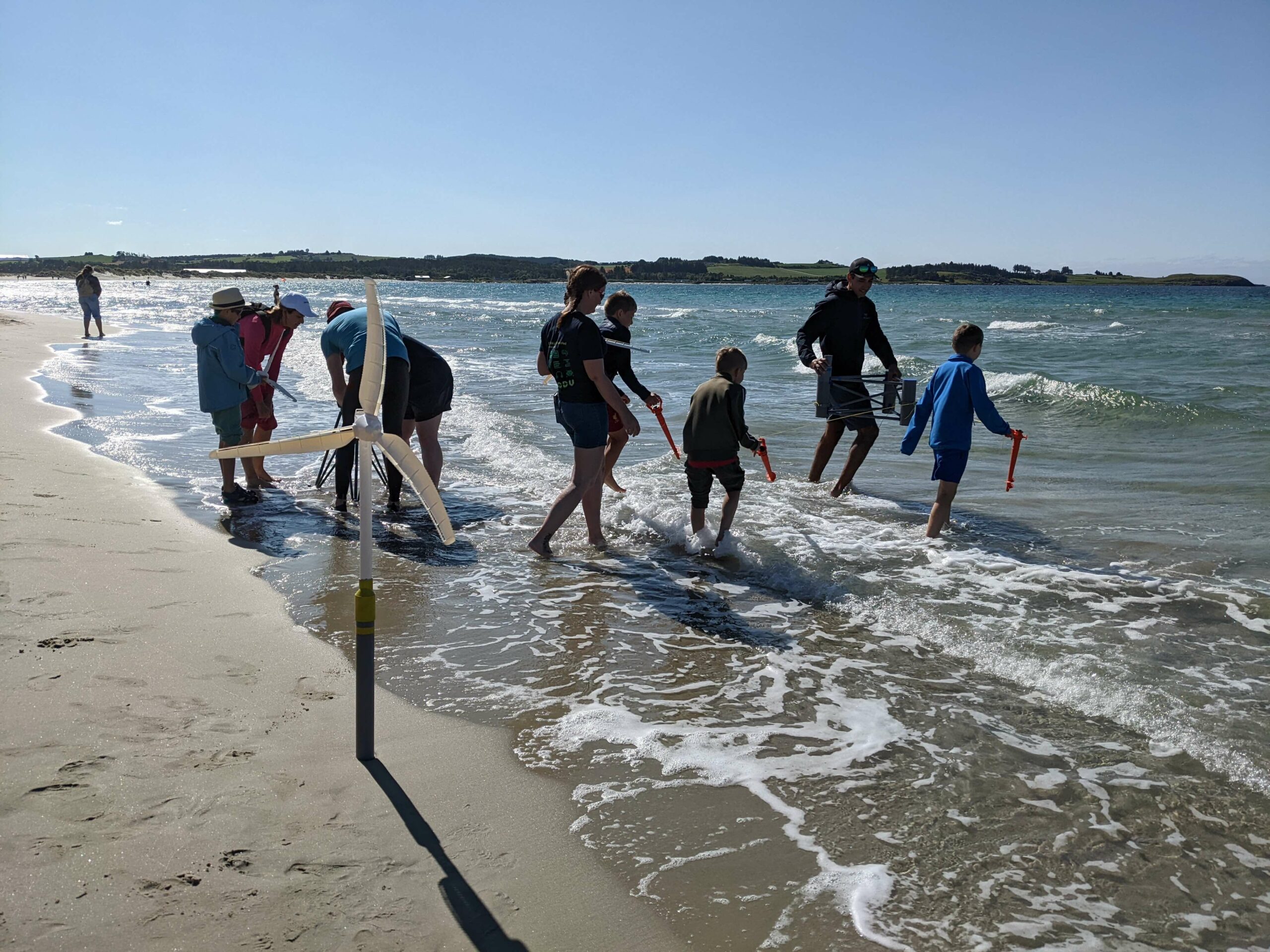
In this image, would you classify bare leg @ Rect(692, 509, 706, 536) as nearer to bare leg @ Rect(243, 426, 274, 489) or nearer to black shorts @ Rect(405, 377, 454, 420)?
black shorts @ Rect(405, 377, 454, 420)

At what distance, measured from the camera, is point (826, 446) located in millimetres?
9438

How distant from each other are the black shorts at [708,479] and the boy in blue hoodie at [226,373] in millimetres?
3854

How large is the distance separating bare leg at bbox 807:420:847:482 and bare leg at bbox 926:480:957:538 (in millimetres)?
1734

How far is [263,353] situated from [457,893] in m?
7.20

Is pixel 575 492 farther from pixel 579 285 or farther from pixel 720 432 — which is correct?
pixel 579 285

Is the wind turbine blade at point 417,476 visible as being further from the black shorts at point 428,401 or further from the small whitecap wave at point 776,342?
the small whitecap wave at point 776,342

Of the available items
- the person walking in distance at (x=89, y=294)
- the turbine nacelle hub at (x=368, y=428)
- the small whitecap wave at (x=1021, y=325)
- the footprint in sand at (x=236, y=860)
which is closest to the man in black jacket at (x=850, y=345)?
the turbine nacelle hub at (x=368, y=428)

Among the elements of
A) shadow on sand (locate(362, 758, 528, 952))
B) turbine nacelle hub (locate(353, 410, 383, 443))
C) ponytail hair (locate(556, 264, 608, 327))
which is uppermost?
ponytail hair (locate(556, 264, 608, 327))

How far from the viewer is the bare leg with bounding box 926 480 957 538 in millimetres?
7482

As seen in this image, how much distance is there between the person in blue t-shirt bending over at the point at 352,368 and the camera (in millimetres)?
7234

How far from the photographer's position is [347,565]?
668 cm

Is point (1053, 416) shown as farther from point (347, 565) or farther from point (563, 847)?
point (563, 847)

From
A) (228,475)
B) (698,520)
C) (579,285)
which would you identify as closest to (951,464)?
(698,520)

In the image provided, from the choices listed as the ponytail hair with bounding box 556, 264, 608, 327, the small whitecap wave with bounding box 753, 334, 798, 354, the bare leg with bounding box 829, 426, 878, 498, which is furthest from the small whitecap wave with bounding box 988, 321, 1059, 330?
the ponytail hair with bounding box 556, 264, 608, 327
